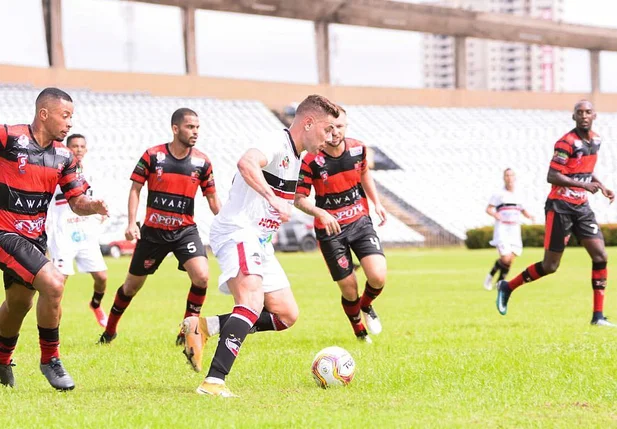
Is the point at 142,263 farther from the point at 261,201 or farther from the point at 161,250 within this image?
the point at 261,201

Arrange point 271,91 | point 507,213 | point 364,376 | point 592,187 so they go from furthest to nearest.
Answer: point 271,91
point 507,213
point 592,187
point 364,376

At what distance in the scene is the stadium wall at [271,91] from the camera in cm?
5369

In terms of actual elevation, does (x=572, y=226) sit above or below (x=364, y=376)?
above

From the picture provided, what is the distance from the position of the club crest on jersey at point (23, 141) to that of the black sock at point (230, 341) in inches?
77.9

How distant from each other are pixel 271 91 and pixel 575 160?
49.1 meters

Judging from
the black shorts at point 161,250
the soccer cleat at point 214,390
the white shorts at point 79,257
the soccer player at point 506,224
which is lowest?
the soccer player at point 506,224

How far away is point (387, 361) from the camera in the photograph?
28.4ft

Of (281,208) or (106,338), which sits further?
(106,338)

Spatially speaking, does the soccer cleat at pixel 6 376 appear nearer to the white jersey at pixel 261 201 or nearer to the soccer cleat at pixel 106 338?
the white jersey at pixel 261 201

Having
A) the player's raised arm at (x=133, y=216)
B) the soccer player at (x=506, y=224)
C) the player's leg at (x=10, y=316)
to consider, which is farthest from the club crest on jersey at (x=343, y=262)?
the soccer player at (x=506, y=224)

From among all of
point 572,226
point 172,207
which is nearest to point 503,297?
point 572,226

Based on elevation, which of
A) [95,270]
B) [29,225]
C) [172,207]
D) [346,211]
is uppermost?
[29,225]

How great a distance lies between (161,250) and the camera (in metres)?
10.4

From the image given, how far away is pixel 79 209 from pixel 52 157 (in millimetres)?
489
